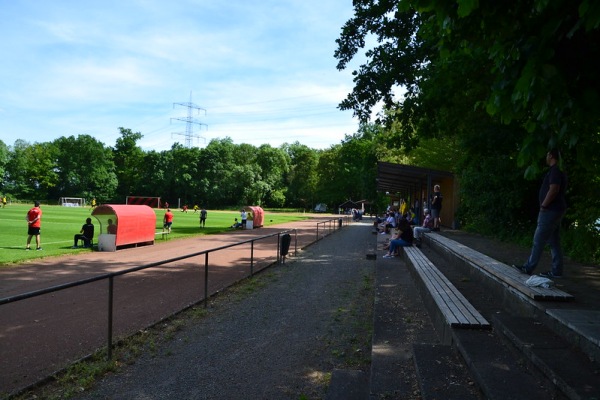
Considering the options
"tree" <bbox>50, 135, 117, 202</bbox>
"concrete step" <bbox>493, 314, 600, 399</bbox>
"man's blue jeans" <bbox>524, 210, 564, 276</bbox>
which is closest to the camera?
"concrete step" <bbox>493, 314, 600, 399</bbox>

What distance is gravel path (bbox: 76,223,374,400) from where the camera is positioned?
427cm

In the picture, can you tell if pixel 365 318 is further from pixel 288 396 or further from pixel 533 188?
pixel 533 188

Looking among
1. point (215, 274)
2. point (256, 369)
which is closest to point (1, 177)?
point (215, 274)

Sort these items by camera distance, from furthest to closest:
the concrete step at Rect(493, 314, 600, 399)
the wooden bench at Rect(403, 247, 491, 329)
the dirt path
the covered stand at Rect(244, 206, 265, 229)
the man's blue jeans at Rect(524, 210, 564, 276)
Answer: the covered stand at Rect(244, 206, 265, 229)
the man's blue jeans at Rect(524, 210, 564, 276)
the dirt path
the wooden bench at Rect(403, 247, 491, 329)
the concrete step at Rect(493, 314, 600, 399)

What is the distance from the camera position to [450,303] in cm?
500

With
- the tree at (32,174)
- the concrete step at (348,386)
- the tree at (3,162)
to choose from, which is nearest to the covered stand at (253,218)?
the concrete step at (348,386)

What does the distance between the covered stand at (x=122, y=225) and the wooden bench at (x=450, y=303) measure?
499 inches

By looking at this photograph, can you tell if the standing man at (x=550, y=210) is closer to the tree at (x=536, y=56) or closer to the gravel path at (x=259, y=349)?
the tree at (x=536, y=56)

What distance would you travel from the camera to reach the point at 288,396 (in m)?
4.09

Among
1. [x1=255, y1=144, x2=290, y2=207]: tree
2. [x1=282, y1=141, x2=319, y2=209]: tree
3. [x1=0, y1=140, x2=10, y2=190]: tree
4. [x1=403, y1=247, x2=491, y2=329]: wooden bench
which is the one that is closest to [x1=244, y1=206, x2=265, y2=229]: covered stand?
[x1=403, y1=247, x2=491, y2=329]: wooden bench

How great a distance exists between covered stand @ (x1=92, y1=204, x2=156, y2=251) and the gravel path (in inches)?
356

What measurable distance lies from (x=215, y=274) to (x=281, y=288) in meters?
2.07

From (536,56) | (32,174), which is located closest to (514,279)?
(536,56)

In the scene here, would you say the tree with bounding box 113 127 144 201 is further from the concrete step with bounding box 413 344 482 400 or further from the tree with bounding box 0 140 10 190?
the concrete step with bounding box 413 344 482 400
